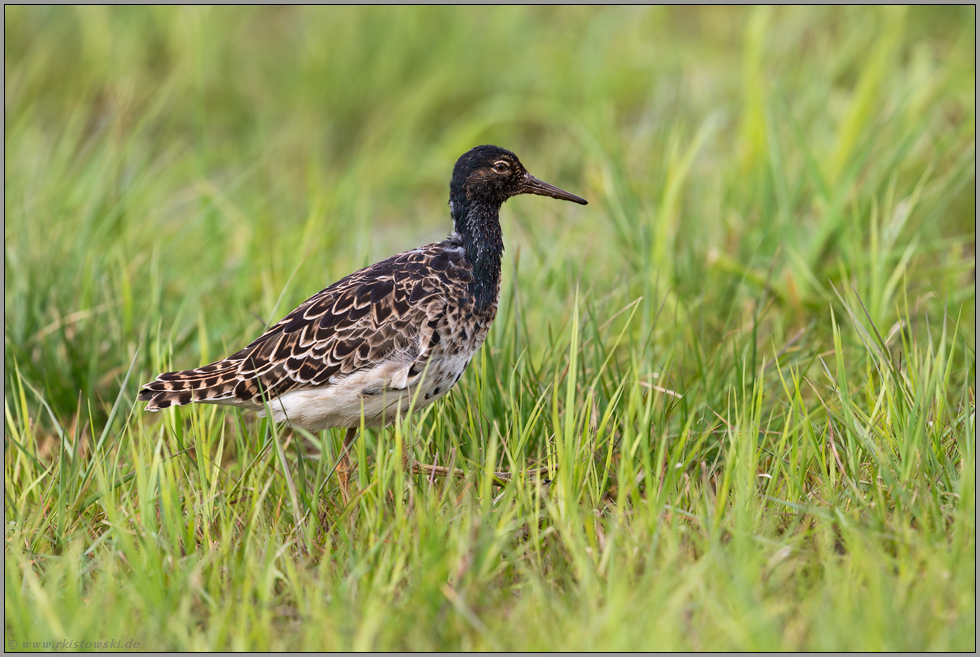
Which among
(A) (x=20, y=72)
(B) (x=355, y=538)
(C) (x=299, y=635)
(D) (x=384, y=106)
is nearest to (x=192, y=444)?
(B) (x=355, y=538)

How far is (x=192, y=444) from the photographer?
14.8ft

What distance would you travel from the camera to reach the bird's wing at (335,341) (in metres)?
4.11

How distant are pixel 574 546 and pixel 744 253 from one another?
3340mm

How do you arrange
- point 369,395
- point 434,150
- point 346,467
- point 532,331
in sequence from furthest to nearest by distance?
point 434,150 → point 532,331 → point 346,467 → point 369,395

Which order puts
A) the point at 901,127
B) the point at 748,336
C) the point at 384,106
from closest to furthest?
the point at 748,336, the point at 901,127, the point at 384,106

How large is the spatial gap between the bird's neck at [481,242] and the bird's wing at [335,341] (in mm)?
80

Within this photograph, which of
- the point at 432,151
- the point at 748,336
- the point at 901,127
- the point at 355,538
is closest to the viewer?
the point at 355,538

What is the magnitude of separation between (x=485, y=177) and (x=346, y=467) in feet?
4.94

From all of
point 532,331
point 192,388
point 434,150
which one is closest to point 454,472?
point 192,388

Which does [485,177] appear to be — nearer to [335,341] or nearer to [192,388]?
[335,341]

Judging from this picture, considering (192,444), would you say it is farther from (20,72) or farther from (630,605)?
(20,72)

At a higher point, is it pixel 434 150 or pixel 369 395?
pixel 434 150

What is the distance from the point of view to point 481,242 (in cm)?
443

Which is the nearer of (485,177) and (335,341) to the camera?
(335,341)
